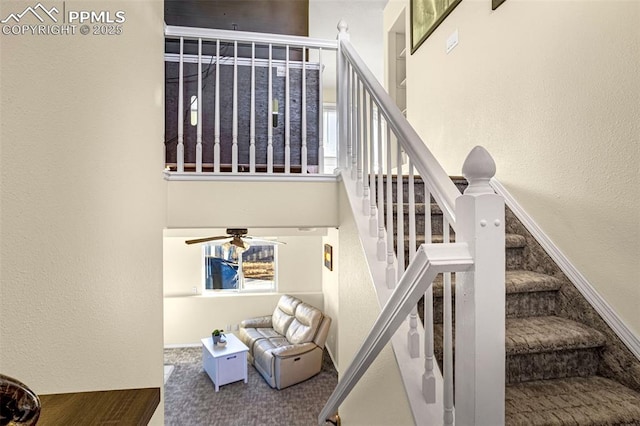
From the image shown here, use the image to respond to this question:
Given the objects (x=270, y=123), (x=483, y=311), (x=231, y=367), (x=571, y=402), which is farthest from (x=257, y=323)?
(x=483, y=311)

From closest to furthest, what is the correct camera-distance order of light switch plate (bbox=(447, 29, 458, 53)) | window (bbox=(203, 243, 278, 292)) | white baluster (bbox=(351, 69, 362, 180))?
white baluster (bbox=(351, 69, 362, 180))
light switch plate (bbox=(447, 29, 458, 53))
window (bbox=(203, 243, 278, 292))

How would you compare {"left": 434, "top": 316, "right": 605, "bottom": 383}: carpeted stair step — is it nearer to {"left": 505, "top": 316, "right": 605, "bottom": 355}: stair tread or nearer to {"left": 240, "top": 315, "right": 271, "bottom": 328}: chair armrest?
{"left": 505, "top": 316, "right": 605, "bottom": 355}: stair tread

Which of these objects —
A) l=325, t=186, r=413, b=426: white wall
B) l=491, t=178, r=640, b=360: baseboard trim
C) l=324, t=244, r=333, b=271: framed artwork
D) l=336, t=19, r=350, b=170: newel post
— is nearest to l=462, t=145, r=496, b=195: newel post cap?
l=325, t=186, r=413, b=426: white wall

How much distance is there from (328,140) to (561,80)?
18.1 ft

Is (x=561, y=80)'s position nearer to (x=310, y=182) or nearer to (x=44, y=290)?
(x=310, y=182)

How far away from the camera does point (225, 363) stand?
4.88 metres

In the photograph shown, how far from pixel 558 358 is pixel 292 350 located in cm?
396

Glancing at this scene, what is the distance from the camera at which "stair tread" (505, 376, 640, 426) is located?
109 centimetres

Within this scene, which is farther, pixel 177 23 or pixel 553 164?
pixel 177 23

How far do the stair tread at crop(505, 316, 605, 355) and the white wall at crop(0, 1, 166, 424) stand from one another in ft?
4.41

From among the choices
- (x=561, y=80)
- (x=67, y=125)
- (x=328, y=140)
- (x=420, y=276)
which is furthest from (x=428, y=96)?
(x=328, y=140)

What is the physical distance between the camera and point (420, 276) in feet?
2.78

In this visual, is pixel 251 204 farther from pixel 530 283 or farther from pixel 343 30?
pixel 530 283

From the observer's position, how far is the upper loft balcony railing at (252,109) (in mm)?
2184
